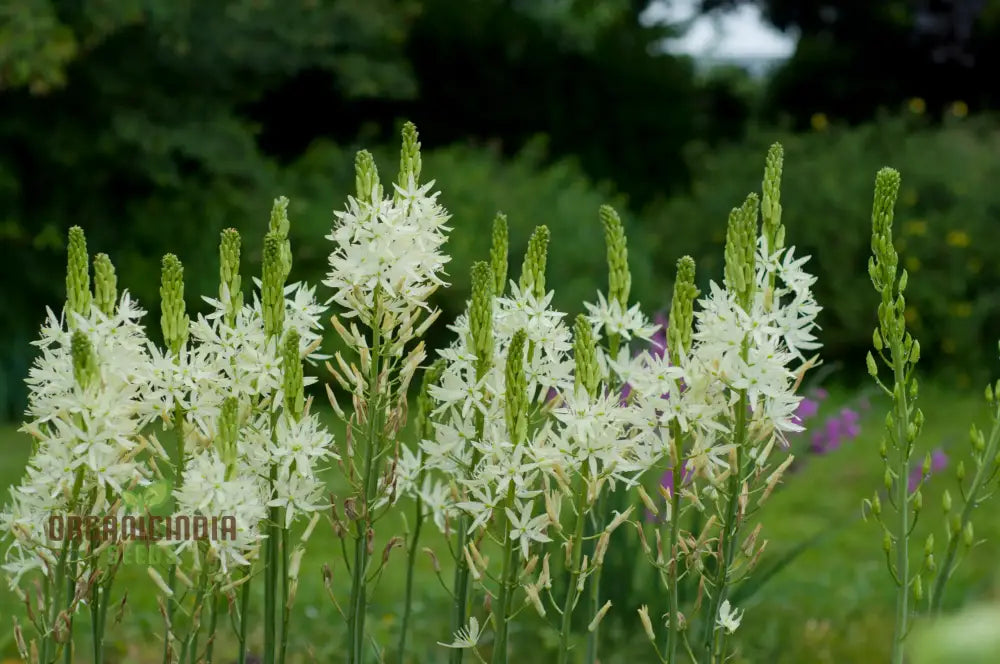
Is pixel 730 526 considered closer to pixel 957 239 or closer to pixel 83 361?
pixel 83 361

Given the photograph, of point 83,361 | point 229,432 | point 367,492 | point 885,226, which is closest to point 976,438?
point 885,226

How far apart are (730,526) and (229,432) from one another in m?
0.96

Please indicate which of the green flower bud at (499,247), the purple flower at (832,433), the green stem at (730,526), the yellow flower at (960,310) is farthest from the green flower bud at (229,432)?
the yellow flower at (960,310)

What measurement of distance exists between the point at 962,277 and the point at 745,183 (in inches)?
98.1

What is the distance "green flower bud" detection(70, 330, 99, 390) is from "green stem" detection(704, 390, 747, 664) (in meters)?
1.15

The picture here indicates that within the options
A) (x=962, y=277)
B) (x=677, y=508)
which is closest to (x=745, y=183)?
(x=962, y=277)

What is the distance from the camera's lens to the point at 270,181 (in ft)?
33.9

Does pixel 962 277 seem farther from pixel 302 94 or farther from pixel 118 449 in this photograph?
pixel 118 449

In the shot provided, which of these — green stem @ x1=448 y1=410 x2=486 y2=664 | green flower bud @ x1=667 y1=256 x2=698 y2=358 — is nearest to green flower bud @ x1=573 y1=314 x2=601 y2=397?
green flower bud @ x1=667 y1=256 x2=698 y2=358

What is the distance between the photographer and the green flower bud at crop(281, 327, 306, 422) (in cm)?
216

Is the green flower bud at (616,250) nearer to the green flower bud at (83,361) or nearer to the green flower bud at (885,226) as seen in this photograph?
the green flower bud at (885,226)

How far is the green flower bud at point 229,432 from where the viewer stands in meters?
2.12

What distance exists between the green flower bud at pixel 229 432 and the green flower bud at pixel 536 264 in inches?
23.7

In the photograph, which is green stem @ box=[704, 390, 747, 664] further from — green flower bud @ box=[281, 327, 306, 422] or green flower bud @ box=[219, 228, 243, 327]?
green flower bud @ box=[219, 228, 243, 327]
